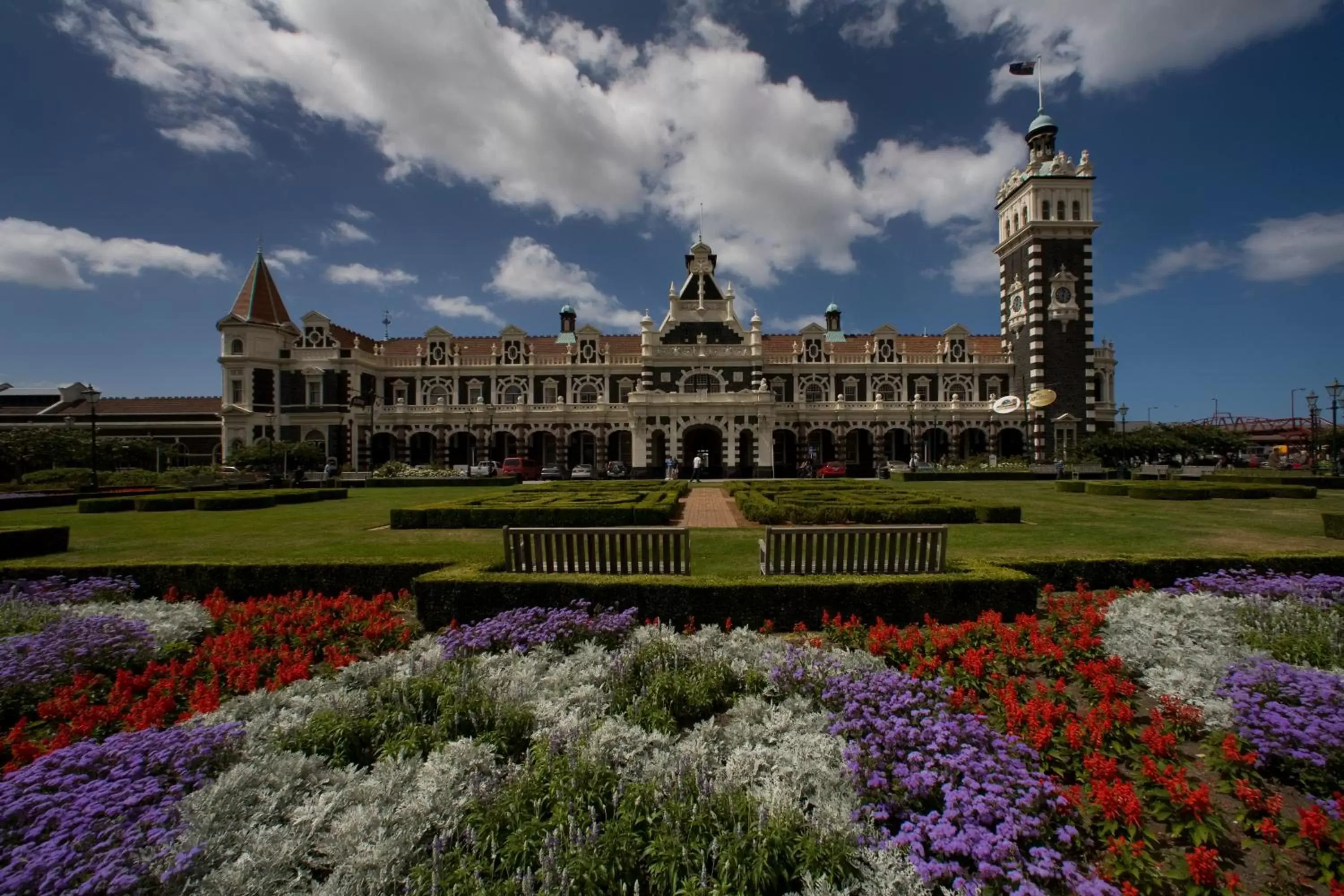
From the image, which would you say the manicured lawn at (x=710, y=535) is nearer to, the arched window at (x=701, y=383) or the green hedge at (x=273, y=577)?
the green hedge at (x=273, y=577)

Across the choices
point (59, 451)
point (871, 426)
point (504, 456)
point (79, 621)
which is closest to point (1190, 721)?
point (79, 621)

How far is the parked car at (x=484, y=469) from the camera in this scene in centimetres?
4109

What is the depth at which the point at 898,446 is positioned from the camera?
159 feet

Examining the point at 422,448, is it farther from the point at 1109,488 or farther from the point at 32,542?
the point at 1109,488

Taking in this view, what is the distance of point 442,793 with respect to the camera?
12.8ft

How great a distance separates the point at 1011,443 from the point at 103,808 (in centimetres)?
5346

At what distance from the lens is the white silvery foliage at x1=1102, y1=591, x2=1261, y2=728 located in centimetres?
518

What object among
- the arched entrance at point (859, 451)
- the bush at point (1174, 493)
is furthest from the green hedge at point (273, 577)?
the arched entrance at point (859, 451)

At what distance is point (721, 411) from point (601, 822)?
3914cm

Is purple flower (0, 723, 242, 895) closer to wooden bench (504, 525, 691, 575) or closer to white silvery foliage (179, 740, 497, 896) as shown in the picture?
white silvery foliage (179, 740, 497, 896)

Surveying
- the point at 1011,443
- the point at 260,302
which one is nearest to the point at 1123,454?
the point at 1011,443

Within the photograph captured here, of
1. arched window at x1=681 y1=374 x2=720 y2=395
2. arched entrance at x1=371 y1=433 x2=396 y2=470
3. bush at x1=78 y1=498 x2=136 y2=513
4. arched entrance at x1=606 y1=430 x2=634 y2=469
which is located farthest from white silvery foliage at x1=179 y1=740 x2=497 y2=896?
arched entrance at x1=371 y1=433 x2=396 y2=470

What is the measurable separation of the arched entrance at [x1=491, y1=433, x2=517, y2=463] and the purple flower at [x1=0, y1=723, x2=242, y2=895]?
45.0 m

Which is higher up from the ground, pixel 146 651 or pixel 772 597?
pixel 772 597
